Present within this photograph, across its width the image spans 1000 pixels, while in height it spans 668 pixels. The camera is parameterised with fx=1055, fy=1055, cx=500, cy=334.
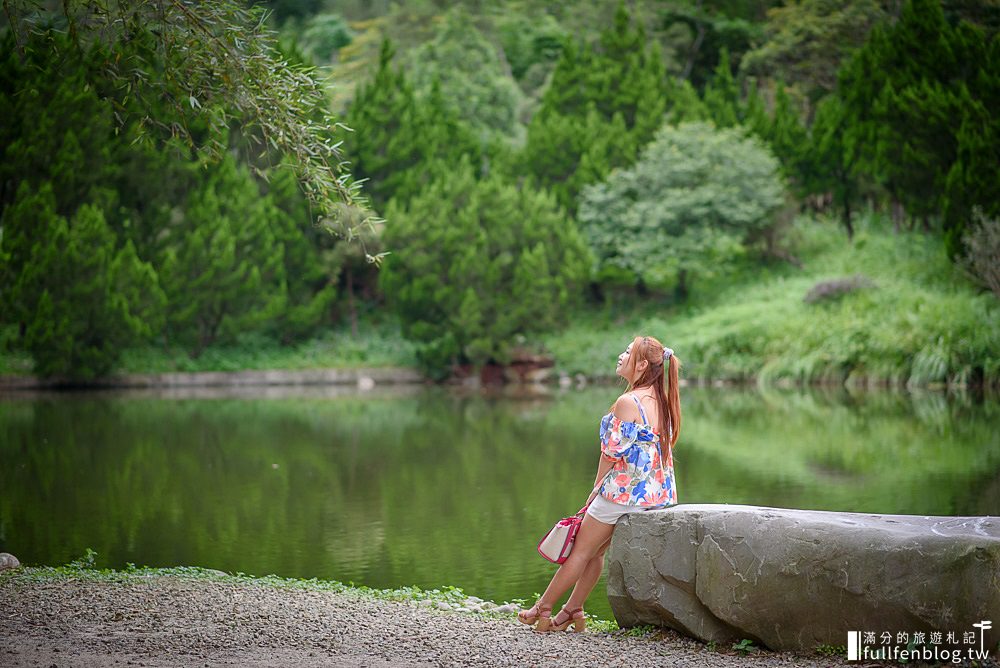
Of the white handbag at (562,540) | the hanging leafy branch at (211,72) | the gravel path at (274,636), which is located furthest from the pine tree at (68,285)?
the white handbag at (562,540)

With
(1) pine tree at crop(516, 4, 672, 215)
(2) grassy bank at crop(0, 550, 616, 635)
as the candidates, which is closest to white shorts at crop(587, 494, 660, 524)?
(2) grassy bank at crop(0, 550, 616, 635)

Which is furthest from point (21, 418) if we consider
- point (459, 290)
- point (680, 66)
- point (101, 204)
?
point (680, 66)

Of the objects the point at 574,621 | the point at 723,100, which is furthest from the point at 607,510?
the point at 723,100

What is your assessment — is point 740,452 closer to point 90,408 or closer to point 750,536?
point 750,536

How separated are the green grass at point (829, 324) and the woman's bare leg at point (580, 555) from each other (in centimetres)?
1845

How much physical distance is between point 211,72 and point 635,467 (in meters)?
3.22

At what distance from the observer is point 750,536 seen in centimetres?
452

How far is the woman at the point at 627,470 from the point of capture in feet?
16.6

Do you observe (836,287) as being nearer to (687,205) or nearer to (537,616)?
(687,205)

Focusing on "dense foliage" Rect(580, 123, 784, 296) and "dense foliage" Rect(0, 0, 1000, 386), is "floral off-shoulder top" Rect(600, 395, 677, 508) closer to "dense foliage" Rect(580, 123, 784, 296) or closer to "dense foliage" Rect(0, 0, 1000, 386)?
"dense foliage" Rect(0, 0, 1000, 386)

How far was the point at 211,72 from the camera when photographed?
5.93m

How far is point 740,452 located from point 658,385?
8606 mm

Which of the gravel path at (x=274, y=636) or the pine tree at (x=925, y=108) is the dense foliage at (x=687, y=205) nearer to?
the pine tree at (x=925, y=108)

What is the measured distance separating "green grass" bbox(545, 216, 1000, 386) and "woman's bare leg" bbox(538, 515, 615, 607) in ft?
60.5
